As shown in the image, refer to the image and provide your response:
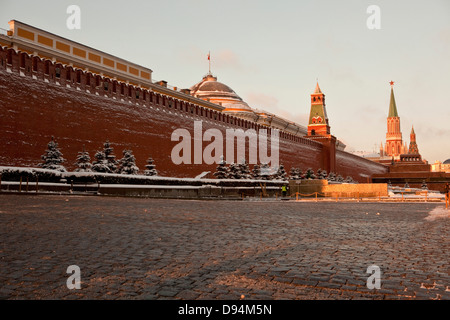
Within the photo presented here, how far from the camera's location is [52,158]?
16.4 m

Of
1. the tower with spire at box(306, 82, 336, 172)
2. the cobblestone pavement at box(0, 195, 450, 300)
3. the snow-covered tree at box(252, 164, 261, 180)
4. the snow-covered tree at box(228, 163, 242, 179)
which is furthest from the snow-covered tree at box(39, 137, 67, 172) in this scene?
the tower with spire at box(306, 82, 336, 172)

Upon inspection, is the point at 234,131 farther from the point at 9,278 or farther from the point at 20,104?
the point at 9,278

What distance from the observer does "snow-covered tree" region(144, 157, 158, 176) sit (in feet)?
70.0

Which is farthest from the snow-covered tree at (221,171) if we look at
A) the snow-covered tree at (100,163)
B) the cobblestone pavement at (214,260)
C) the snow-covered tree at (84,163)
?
the cobblestone pavement at (214,260)

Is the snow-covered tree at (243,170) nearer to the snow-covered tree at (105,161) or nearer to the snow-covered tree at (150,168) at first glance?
the snow-covered tree at (150,168)

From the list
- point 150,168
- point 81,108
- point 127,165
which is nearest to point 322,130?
point 150,168

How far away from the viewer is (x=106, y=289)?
119 inches

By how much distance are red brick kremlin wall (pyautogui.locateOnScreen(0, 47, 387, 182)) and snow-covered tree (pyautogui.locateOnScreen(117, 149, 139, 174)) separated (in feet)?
3.73

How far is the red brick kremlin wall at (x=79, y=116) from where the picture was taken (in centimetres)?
1648

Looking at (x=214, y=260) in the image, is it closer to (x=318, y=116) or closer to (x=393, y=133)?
(x=318, y=116)

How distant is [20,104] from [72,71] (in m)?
3.56

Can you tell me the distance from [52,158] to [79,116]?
351 cm

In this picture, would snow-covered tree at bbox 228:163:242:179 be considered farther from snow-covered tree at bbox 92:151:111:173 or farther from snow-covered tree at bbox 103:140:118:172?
snow-covered tree at bbox 92:151:111:173
